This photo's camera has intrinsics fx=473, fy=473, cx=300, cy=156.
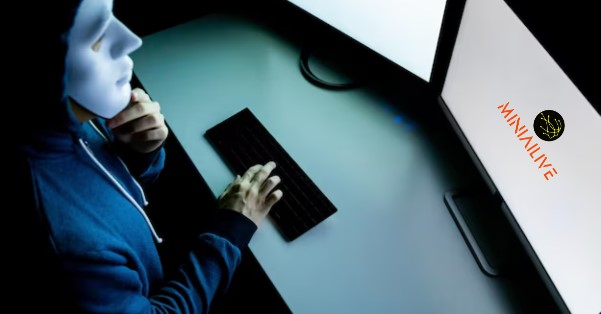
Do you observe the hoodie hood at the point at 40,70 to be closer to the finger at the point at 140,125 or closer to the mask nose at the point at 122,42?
the mask nose at the point at 122,42

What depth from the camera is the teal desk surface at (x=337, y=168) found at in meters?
0.85

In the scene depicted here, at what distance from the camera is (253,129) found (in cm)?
108

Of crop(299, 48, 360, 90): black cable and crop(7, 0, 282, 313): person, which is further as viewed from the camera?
crop(299, 48, 360, 90): black cable

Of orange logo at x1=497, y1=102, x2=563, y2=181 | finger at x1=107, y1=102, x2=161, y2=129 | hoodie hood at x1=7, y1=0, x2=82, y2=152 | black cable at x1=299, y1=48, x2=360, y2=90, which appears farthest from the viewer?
black cable at x1=299, y1=48, x2=360, y2=90

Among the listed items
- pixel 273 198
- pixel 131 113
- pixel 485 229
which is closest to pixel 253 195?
pixel 273 198

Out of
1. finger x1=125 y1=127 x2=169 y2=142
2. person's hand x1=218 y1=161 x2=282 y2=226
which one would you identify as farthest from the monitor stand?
finger x1=125 y1=127 x2=169 y2=142

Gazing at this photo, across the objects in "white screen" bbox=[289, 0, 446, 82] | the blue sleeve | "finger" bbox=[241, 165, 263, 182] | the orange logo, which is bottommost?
the orange logo

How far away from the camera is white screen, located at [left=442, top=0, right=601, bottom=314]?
0.63 meters

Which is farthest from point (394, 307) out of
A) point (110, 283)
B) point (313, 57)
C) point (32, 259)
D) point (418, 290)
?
point (313, 57)

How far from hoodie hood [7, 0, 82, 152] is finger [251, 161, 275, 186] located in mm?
394

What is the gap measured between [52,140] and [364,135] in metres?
0.65

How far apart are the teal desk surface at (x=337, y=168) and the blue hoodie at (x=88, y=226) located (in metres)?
0.11

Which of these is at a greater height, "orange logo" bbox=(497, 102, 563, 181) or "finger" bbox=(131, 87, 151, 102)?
"finger" bbox=(131, 87, 151, 102)

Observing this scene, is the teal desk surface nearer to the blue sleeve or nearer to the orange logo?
the blue sleeve
